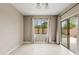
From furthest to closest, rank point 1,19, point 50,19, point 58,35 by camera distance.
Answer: point 50,19
point 58,35
point 1,19

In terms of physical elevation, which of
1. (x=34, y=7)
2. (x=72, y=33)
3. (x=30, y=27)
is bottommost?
(x=72, y=33)

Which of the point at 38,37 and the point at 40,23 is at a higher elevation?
the point at 40,23

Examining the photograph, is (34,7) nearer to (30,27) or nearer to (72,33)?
(72,33)

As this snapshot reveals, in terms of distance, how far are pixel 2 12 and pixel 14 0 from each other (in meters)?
3.38

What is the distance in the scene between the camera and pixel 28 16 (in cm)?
892

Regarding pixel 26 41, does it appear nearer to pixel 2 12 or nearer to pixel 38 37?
pixel 38 37

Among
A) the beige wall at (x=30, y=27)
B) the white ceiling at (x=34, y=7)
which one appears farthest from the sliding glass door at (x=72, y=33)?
the beige wall at (x=30, y=27)

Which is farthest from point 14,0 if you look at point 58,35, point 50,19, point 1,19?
point 50,19

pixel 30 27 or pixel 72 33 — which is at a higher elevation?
pixel 30 27

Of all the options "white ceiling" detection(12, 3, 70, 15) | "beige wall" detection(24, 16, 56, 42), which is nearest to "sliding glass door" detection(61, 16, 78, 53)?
"white ceiling" detection(12, 3, 70, 15)

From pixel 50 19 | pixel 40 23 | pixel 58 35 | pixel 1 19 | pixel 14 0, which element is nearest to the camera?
pixel 14 0

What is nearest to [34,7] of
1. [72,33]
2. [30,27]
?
[72,33]

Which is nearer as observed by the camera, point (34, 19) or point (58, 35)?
point (58, 35)

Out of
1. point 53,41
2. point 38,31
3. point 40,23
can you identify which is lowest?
point 53,41
